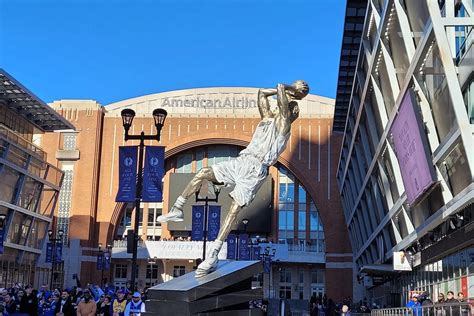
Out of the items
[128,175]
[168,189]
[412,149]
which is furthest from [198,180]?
[168,189]

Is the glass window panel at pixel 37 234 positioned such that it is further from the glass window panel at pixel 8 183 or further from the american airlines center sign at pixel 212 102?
the american airlines center sign at pixel 212 102

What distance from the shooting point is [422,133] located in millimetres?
22016

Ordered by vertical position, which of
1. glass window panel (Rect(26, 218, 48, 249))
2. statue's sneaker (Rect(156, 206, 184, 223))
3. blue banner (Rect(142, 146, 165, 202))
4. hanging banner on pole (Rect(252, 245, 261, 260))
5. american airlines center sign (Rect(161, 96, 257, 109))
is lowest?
statue's sneaker (Rect(156, 206, 184, 223))

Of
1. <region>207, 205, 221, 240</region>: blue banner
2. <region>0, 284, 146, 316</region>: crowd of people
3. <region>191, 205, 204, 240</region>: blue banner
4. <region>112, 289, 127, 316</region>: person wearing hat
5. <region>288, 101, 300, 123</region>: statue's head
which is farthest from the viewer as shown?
<region>207, 205, 221, 240</region>: blue banner

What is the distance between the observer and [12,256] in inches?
2036

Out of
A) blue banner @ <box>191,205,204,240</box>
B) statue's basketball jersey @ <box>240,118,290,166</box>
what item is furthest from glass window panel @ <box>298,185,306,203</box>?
statue's basketball jersey @ <box>240,118,290,166</box>

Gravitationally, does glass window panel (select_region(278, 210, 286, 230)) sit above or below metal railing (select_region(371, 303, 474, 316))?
above

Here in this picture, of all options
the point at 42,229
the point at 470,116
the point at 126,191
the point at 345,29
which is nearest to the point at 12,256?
the point at 42,229

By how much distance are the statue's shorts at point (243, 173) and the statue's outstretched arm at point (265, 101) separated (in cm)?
83

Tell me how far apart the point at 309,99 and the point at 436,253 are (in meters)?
50.5

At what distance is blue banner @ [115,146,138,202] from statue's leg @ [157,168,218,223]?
30.0 feet

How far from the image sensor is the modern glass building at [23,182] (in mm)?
49125

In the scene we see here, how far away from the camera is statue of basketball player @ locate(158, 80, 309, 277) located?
9000mm

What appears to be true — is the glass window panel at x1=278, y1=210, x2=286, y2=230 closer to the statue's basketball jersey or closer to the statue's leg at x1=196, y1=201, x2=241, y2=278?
the statue's basketball jersey
